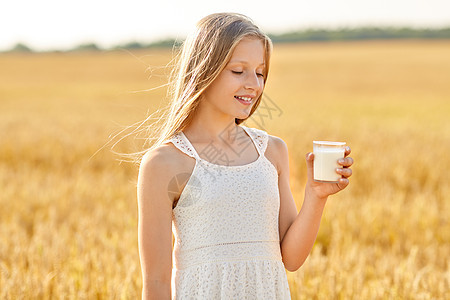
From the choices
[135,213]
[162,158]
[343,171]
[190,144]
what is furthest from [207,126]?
[135,213]

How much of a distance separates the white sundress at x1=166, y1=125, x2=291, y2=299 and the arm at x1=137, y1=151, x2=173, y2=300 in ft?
0.20

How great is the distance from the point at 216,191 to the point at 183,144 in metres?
0.17

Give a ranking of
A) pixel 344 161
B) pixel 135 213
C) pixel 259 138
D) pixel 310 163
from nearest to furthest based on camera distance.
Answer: pixel 344 161 → pixel 310 163 → pixel 259 138 → pixel 135 213

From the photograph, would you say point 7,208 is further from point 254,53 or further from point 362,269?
point 254,53

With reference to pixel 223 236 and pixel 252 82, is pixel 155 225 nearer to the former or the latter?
pixel 223 236

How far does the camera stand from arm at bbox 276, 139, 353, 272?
5.48ft

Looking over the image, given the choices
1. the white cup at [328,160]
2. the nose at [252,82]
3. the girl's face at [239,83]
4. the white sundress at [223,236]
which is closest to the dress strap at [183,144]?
the white sundress at [223,236]

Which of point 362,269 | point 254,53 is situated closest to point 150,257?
point 254,53

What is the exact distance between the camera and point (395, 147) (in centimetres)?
812

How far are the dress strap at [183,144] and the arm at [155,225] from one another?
7cm

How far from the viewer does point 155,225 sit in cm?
161

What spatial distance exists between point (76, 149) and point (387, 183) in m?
4.35

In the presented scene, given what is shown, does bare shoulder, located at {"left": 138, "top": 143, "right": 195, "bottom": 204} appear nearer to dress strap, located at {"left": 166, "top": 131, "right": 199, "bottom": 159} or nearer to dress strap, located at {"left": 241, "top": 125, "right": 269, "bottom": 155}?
dress strap, located at {"left": 166, "top": 131, "right": 199, "bottom": 159}

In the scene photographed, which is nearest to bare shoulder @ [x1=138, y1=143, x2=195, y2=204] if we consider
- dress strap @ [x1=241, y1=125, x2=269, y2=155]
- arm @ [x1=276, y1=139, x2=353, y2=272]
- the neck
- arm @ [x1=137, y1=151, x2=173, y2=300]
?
arm @ [x1=137, y1=151, x2=173, y2=300]
